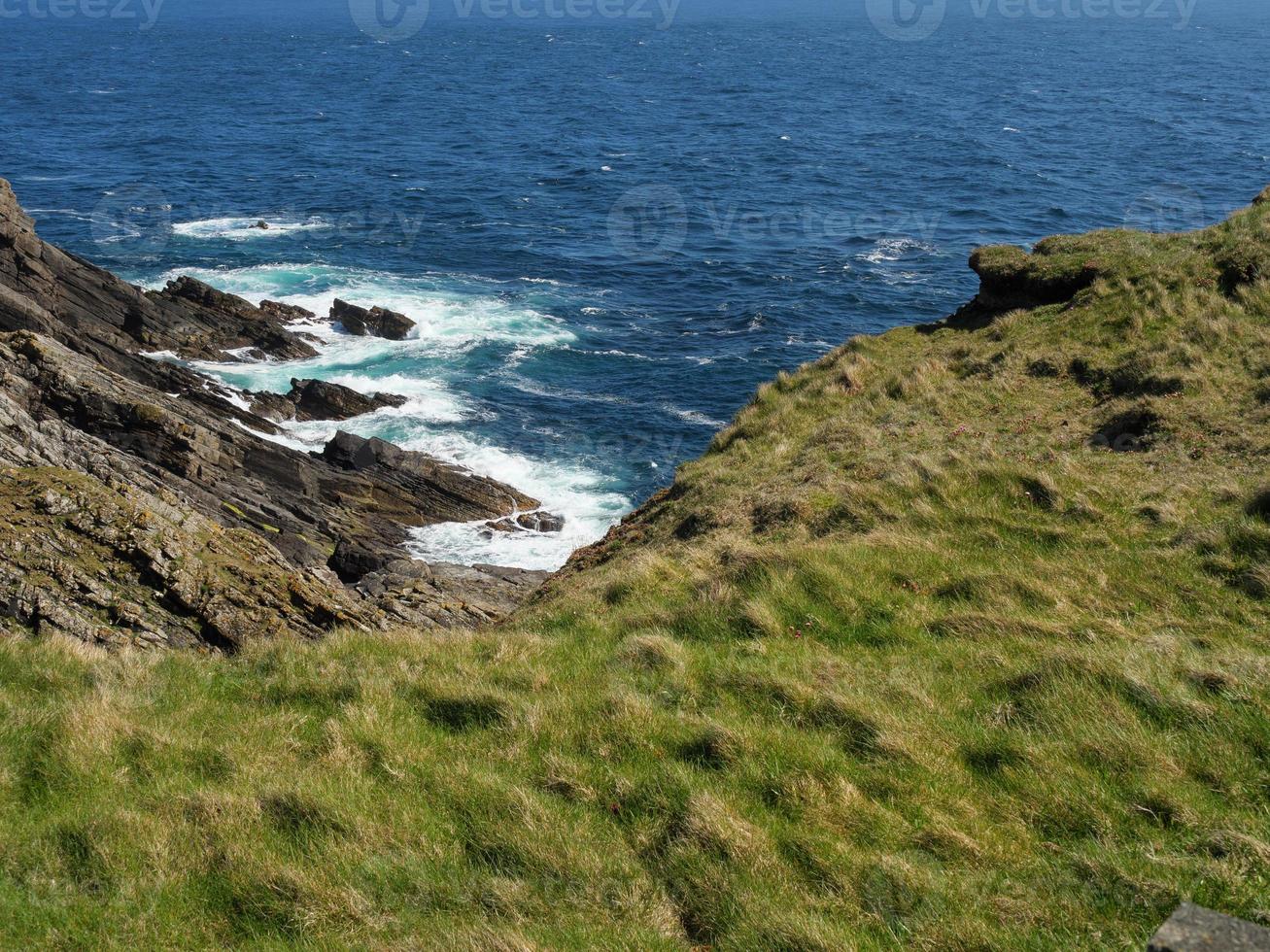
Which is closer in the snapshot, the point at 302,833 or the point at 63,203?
the point at 302,833

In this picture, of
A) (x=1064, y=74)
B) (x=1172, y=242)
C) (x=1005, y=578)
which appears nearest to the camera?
(x=1005, y=578)

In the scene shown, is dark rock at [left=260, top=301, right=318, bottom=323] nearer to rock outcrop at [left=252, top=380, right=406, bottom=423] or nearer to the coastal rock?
A: the coastal rock

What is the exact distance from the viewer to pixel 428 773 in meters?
9.32

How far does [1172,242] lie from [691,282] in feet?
136

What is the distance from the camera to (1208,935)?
4.77m

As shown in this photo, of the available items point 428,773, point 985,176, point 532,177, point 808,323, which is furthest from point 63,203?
point 428,773

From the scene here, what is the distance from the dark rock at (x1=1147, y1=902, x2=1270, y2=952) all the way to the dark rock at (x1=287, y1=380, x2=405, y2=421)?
42506 millimetres

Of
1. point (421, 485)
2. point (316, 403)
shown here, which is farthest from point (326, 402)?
point (421, 485)

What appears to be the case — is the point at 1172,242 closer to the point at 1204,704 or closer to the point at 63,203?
the point at 1204,704

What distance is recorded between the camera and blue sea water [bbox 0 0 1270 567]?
48500 millimetres

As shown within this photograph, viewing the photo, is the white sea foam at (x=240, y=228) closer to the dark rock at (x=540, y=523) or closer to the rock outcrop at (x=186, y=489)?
the rock outcrop at (x=186, y=489)

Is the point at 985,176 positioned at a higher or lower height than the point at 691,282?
higher

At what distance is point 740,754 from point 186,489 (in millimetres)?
22847

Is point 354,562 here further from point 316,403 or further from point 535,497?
point 316,403
